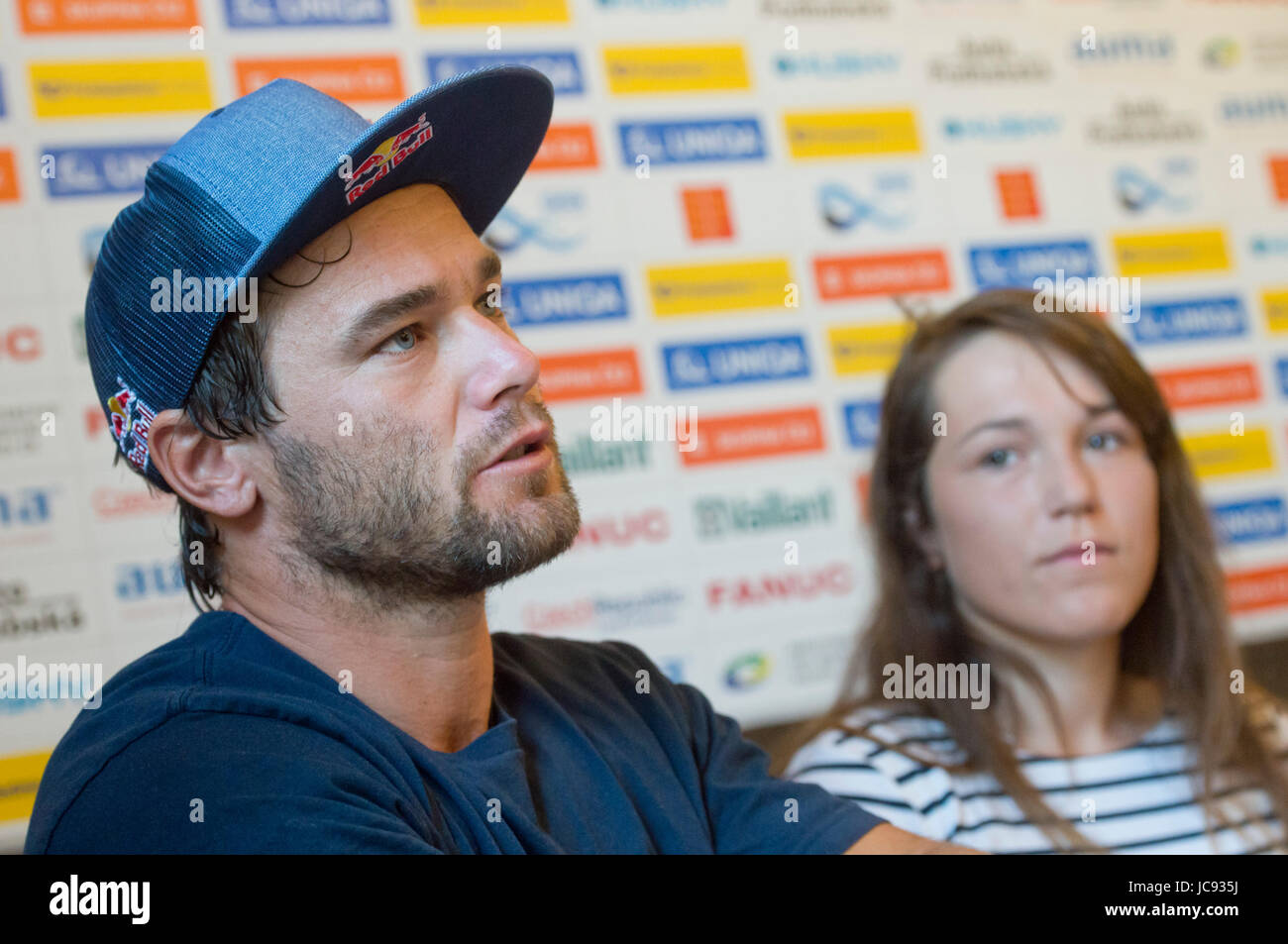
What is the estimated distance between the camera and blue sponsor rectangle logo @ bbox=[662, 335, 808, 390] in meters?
2.71

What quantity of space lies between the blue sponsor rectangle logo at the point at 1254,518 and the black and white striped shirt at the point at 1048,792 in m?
1.64

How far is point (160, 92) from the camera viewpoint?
2422 millimetres

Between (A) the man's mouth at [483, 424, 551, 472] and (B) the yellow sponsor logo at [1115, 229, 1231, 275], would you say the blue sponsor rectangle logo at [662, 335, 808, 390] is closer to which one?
(B) the yellow sponsor logo at [1115, 229, 1231, 275]

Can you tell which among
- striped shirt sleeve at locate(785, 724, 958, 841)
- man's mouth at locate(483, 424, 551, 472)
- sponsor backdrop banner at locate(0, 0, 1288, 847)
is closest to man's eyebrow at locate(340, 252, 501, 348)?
man's mouth at locate(483, 424, 551, 472)

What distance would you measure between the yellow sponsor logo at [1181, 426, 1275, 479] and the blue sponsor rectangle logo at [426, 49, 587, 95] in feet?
5.33

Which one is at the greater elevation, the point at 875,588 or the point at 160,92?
the point at 160,92

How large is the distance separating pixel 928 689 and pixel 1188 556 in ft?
1.26

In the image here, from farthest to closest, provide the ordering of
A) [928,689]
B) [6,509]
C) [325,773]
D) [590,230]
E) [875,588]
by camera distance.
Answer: [590,230]
[6,509]
[875,588]
[928,689]
[325,773]

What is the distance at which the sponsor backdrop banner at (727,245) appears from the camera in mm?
2324

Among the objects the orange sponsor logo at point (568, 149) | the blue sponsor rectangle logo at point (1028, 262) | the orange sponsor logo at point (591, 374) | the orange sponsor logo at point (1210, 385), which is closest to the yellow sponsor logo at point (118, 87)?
the orange sponsor logo at point (568, 149)

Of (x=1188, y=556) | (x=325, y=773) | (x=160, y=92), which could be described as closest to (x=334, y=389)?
(x=325, y=773)

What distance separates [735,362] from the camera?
275 centimetres

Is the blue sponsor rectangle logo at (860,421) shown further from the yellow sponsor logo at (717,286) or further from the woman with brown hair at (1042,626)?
the woman with brown hair at (1042,626)

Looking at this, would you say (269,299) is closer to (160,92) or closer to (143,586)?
(143,586)
